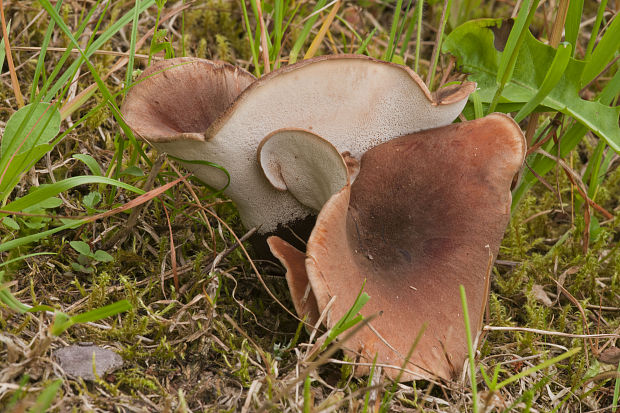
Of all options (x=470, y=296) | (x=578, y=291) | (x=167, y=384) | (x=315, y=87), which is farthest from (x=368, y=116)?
(x=578, y=291)

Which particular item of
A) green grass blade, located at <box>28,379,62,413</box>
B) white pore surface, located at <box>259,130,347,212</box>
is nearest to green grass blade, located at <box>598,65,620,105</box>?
white pore surface, located at <box>259,130,347,212</box>

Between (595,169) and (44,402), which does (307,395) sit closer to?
(44,402)

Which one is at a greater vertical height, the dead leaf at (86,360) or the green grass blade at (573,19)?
the green grass blade at (573,19)

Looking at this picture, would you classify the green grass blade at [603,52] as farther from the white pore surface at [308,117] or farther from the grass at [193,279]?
the white pore surface at [308,117]

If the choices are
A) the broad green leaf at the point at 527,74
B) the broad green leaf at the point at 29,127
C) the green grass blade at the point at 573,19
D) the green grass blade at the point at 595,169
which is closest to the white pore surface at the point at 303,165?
Result: the broad green leaf at the point at 29,127

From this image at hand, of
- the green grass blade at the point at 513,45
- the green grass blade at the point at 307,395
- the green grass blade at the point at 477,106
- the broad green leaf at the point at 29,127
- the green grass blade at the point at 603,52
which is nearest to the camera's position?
the green grass blade at the point at 307,395

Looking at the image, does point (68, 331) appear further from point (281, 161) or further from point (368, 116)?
point (368, 116)

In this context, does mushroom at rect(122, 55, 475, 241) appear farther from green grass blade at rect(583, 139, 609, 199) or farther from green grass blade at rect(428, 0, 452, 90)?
green grass blade at rect(583, 139, 609, 199)
